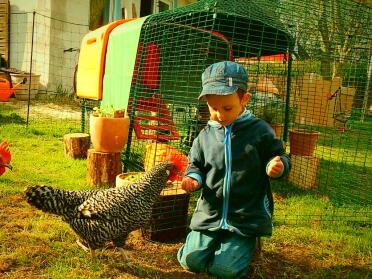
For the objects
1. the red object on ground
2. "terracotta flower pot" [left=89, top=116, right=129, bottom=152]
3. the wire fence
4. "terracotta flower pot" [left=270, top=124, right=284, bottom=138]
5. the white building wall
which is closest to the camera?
the wire fence

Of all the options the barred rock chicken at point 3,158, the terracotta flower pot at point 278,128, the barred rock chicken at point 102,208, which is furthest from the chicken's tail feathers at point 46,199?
the terracotta flower pot at point 278,128

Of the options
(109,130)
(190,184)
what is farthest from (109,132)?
(190,184)

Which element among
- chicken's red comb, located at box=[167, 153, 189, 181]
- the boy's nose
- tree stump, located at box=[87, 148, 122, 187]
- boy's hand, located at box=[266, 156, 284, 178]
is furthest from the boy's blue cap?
tree stump, located at box=[87, 148, 122, 187]

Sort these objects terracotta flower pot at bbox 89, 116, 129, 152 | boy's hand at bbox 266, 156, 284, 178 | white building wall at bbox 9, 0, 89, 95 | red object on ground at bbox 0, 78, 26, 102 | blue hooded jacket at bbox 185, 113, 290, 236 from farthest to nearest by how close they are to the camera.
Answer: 1. white building wall at bbox 9, 0, 89, 95
2. red object on ground at bbox 0, 78, 26, 102
3. terracotta flower pot at bbox 89, 116, 129, 152
4. blue hooded jacket at bbox 185, 113, 290, 236
5. boy's hand at bbox 266, 156, 284, 178

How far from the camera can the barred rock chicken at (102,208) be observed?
2.86 meters

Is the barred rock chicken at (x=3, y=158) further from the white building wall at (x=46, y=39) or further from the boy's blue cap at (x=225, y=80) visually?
the white building wall at (x=46, y=39)

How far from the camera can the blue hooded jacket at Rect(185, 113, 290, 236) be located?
2.36 meters

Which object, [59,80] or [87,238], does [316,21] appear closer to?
[87,238]

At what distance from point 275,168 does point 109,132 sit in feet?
9.44

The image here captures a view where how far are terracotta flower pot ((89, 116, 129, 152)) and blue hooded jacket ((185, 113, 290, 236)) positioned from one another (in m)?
2.36

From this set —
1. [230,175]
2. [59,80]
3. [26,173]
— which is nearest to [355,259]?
[230,175]

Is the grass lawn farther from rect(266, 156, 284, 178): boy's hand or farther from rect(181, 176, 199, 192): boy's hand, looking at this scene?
rect(266, 156, 284, 178): boy's hand

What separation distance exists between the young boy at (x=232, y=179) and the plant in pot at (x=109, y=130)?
2.34 metres

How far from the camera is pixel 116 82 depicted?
209 inches
